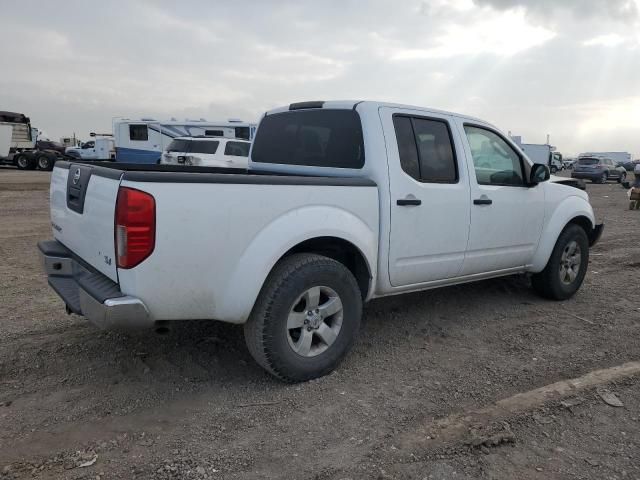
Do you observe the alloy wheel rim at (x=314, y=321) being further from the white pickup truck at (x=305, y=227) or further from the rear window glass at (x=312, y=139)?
the rear window glass at (x=312, y=139)

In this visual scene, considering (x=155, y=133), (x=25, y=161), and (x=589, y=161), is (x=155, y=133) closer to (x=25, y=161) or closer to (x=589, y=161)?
(x=25, y=161)

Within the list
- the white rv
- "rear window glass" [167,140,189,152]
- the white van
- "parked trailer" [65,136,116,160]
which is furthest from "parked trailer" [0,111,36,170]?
the white van

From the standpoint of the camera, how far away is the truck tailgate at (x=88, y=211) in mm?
2908

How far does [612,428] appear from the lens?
302 centimetres

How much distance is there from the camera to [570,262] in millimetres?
5508

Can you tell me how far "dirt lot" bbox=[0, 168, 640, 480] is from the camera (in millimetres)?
2648

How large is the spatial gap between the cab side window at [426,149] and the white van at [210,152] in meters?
13.7

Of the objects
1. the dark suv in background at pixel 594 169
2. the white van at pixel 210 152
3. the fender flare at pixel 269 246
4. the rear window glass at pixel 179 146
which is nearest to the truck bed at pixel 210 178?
the fender flare at pixel 269 246

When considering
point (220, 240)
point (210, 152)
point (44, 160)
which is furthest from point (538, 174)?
point (44, 160)

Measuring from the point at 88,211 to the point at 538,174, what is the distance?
384 cm

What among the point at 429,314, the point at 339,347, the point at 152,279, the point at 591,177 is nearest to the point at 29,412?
the point at 152,279

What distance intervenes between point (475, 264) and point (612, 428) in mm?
1781

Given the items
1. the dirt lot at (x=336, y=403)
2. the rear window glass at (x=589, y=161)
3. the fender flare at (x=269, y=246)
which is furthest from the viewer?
the rear window glass at (x=589, y=161)

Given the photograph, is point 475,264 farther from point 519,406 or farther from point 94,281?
point 94,281
